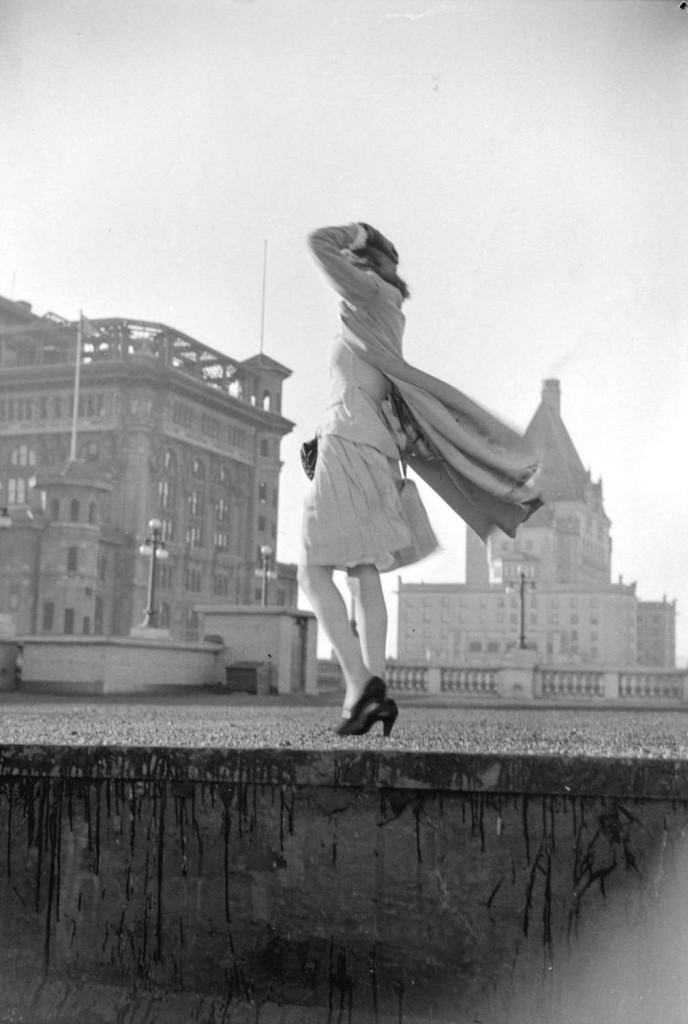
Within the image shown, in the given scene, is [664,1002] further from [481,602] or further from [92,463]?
[481,602]

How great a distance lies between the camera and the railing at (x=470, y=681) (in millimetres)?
25750

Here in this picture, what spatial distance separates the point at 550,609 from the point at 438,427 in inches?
4329

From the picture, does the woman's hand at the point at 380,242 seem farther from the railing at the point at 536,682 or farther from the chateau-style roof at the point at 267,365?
the chateau-style roof at the point at 267,365

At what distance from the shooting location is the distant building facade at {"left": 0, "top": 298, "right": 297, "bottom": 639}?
2515 inches

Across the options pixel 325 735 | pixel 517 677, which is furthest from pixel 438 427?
pixel 517 677

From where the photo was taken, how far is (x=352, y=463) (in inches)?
138

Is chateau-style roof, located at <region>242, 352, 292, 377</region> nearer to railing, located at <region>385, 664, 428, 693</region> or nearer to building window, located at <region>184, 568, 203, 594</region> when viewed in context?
building window, located at <region>184, 568, 203, 594</region>

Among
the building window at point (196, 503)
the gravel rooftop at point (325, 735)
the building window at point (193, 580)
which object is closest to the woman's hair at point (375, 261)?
the gravel rooftop at point (325, 735)

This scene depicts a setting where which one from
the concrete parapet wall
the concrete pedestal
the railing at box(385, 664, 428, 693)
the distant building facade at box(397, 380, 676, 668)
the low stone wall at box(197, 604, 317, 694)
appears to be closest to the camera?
the concrete parapet wall

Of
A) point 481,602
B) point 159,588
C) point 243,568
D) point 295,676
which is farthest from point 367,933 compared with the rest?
point 481,602

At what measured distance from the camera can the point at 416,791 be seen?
7.49 feet

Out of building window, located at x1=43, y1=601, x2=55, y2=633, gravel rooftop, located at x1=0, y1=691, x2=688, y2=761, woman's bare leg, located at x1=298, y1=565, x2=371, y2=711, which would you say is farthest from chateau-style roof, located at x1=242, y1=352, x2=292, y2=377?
woman's bare leg, located at x1=298, y1=565, x2=371, y2=711

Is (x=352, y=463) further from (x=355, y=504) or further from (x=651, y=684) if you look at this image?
(x=651, y=684)

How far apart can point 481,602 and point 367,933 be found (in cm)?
11461
